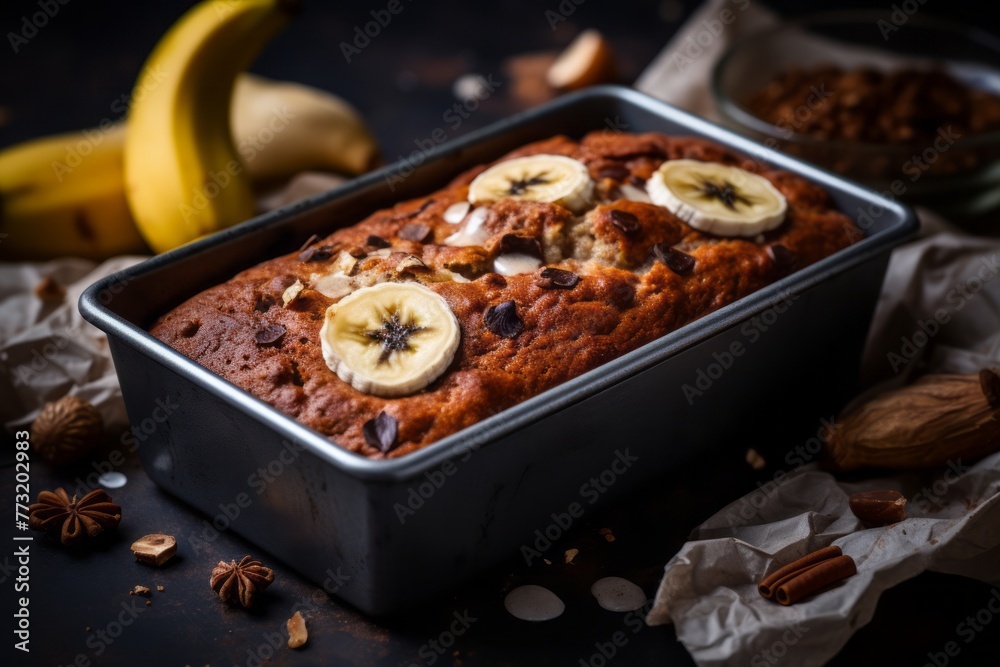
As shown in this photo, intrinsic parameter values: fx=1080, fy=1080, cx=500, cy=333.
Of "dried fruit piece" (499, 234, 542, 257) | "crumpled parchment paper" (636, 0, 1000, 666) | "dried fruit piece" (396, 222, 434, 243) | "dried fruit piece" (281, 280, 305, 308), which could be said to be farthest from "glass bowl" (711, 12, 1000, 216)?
"dried fruit piece" (281, 280, 305, 308)

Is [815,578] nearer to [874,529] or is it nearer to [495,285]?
[874,529]

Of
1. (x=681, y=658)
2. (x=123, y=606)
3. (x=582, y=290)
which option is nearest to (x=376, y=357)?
(x=582, y=290)

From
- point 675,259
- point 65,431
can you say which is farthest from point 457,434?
point 65,431

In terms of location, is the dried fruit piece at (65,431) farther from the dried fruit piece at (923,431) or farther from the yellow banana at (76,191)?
the dried fruit piece at (923,431)

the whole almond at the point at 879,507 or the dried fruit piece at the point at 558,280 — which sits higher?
the dried fruit piece at the point at 558,280

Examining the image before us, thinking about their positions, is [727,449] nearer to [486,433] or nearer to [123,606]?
[486,433]

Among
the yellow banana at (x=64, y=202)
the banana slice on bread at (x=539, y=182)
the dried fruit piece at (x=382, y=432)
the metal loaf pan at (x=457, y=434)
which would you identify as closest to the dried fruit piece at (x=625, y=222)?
the banana slice on bread at (x=539, y=182)
